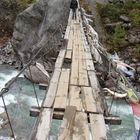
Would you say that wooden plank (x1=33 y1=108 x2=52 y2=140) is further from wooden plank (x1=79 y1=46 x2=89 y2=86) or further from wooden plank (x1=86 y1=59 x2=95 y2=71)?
wooden plank (x1=86 y1=59 x2=95 y2=71)

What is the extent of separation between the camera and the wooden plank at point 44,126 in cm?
298

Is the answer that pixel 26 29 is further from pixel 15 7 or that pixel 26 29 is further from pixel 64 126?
pixel 64 126

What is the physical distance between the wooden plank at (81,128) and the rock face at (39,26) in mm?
9069

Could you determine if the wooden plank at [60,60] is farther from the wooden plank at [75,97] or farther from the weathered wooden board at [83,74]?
the wooden plank at [75,97]

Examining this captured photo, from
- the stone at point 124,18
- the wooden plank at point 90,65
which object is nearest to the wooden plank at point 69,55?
the wooden plank at point 90,65

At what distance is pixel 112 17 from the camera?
16156mm

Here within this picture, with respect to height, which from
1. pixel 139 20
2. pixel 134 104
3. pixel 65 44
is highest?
pixel 65 44

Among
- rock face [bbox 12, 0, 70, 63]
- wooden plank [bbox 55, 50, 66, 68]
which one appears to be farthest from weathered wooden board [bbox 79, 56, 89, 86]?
rock face [bbox 12, 0, 70, 63]

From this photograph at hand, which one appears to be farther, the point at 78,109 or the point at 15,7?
the point at 15,7

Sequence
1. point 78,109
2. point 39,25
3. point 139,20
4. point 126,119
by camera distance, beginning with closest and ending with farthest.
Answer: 1. point 78,109
2. point 126,119
3. point 39,25
4. point 139,20

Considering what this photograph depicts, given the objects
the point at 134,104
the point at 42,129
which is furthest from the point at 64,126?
the point at 134,104

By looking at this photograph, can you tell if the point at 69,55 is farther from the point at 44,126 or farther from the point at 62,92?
the point at 44,126

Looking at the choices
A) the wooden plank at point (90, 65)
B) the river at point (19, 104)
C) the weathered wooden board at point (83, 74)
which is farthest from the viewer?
the river at point (19, 104)

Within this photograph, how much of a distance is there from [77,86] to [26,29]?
9742 mm
